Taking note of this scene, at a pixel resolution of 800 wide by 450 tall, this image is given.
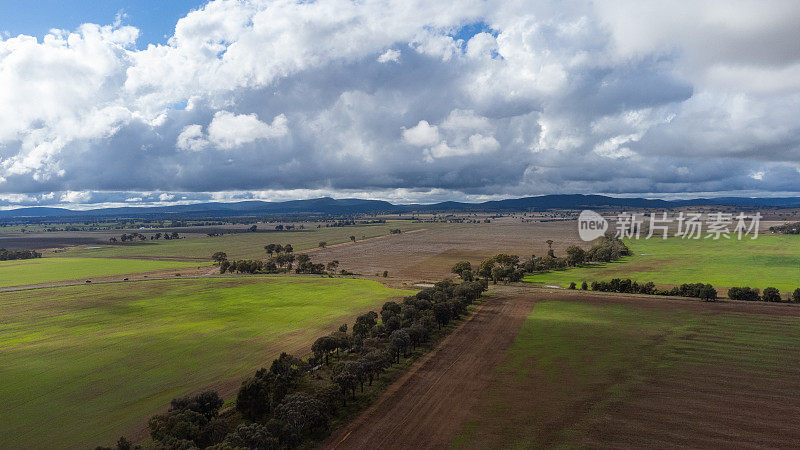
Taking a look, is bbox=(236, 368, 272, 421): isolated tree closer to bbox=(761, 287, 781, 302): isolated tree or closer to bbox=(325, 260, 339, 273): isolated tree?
bbox=(325, 260, 339, 273): isolated tree

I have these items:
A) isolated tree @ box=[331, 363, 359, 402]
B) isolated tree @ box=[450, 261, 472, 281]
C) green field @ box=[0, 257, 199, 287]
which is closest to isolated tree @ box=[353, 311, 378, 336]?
isolated tree @ box=[331, 363, 359, 402]

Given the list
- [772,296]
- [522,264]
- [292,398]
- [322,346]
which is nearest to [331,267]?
[522,264]

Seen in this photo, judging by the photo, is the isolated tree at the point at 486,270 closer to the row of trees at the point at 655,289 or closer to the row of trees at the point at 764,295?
the row of trees at the point at 655,289

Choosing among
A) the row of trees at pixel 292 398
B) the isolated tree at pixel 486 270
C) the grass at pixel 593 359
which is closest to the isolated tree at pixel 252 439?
the row of trees at pixel 292 398

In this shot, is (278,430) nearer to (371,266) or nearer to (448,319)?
(448,319)

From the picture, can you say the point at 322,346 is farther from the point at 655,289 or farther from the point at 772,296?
the point at 772,296

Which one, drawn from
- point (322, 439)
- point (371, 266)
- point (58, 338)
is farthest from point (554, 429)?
point (371, 266)
